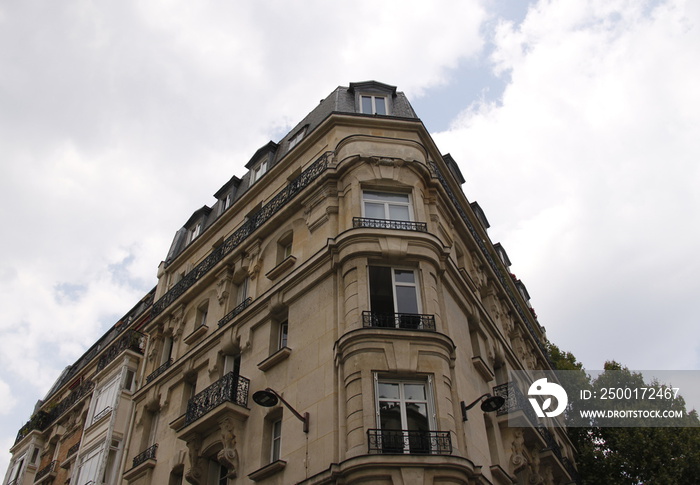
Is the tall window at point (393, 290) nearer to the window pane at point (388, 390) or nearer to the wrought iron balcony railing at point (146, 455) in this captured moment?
the window pane at point (388, 390)

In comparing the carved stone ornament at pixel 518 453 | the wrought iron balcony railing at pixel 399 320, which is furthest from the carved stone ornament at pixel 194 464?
the carved stone ornament at pixel 518 453

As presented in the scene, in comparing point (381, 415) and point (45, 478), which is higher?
point (45, 478)

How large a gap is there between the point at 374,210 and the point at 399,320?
4291 millimetres

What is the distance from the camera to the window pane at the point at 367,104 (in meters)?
22.3

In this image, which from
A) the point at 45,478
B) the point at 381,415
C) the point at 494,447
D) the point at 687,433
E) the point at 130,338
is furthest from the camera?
the point at 45,478

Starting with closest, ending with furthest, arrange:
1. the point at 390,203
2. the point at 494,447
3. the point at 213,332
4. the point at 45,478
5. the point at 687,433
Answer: the point at 494,447 → the point at 390,203 → the point at 213,332 → the point at 687,433 → the point at 45,478

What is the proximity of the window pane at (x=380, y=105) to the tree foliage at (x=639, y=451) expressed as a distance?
16.5 metres

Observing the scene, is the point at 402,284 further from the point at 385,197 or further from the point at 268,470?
the point at 268,470

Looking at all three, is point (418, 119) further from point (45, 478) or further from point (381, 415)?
point (45, 478)

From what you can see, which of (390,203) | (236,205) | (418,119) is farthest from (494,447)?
(236,205)

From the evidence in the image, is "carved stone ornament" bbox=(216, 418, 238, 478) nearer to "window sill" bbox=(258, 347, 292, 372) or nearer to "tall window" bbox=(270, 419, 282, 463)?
"tall window" bbox=(270, 419, 282, 463)

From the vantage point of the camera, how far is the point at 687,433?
77.2 feet

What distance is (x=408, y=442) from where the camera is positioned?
12.7 metres

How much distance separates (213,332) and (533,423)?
11.0 meters
